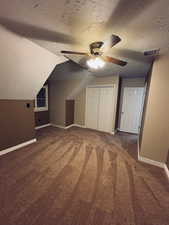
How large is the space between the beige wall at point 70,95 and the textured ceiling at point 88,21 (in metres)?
2.37

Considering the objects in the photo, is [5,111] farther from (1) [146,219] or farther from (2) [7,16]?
(1) [146,219]

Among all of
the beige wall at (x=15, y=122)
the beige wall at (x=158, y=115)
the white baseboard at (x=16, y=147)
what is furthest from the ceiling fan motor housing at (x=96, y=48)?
the white baseboard at (x=16, y=147)

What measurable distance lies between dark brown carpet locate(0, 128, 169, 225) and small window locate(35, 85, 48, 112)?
2266mm

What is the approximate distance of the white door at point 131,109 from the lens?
13.7 ft

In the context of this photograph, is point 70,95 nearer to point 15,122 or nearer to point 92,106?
point 92,106

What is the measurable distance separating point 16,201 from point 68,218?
76 cm

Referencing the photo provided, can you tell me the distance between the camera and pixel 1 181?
172cm

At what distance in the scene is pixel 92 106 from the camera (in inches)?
181

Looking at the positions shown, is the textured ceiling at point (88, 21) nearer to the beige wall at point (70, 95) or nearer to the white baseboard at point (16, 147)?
the beige wall at point (70, 95)

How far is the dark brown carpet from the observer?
4.13 feet

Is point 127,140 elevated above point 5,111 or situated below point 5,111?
below

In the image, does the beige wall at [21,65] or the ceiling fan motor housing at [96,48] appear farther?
the beige wall at [21,65]

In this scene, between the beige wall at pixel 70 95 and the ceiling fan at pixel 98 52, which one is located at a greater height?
the ceiling fan at pixel 98 52

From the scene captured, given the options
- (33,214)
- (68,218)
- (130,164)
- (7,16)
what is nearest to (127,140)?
(130,164)
